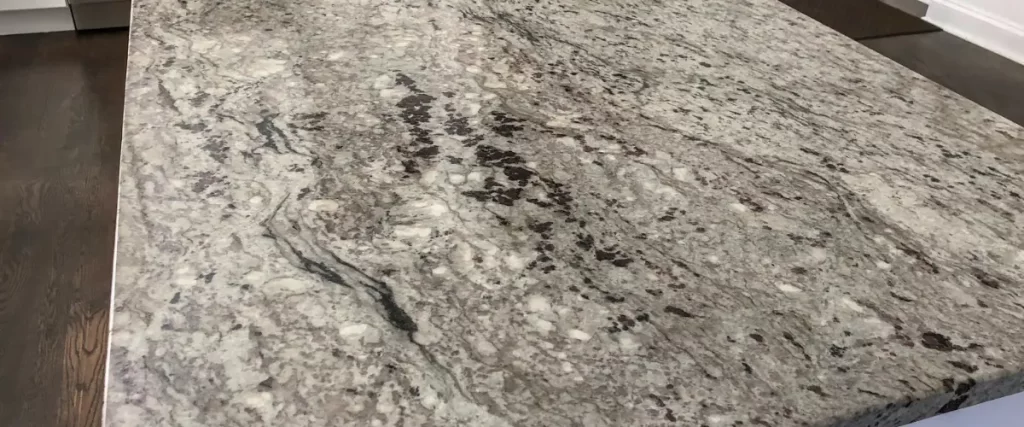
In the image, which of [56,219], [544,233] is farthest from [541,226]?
[56,219]

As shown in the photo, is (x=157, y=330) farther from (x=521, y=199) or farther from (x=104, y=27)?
(x=104, y=27)

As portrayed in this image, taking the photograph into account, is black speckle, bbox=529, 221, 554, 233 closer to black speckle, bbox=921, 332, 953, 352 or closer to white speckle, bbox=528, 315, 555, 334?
white speckle, bbox=528, 315, 555, 334

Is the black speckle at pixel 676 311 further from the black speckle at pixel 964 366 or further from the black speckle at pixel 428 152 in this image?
the black speckle at pixel 428 152

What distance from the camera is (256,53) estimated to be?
92 cm

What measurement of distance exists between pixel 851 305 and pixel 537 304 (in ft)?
0.76

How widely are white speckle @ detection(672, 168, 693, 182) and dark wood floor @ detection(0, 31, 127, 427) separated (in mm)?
1237

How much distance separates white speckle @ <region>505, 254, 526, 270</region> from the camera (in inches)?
23.8

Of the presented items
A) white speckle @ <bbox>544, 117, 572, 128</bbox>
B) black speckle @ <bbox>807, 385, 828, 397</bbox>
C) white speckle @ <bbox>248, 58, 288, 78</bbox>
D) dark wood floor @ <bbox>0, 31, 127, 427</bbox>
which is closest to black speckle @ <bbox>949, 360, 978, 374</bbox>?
black speckle @ <bbox>807, 385, 828, 397</bbox>

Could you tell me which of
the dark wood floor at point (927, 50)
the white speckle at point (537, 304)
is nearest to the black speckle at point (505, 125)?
the white speckle at point (537, 304)

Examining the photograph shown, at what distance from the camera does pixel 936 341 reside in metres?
0.55

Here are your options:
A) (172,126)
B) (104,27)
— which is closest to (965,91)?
(172,126)

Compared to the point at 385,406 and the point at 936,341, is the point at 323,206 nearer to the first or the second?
the point at 385,406

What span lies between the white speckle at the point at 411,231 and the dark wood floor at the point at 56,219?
1.12m

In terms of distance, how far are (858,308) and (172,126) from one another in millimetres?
623
